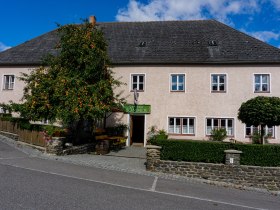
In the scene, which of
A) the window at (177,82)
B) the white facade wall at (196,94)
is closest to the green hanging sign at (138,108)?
the white facade wall at (196,94)

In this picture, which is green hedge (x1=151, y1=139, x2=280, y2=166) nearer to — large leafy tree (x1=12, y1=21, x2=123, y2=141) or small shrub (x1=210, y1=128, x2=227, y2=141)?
large leafy tree (x1=12, y1=21, x2=123, y2=141)

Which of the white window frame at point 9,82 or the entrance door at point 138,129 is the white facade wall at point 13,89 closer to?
the white window frame at point 9,82

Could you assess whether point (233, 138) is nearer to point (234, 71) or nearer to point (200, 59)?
point (234, 71)

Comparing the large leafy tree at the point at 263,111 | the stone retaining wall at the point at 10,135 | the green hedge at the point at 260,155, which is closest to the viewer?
the green hedge at the point at 260,155

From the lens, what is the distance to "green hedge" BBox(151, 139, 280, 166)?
1119 centimetres

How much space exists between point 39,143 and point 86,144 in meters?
2.68

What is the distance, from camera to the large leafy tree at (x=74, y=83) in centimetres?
1402

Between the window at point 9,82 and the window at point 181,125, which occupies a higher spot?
the window at point 9,82

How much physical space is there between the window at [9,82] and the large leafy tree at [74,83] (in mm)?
8434

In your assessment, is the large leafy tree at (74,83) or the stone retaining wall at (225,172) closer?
the stone retaining wall at (225,172)

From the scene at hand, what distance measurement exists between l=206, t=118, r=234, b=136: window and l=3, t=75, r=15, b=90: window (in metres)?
16.8

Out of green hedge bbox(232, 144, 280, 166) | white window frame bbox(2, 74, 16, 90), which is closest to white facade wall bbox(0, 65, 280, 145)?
green hedge bbox(232, 144, 280, 166)

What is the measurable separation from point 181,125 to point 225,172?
843cm

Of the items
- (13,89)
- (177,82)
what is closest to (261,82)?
(177,82)
